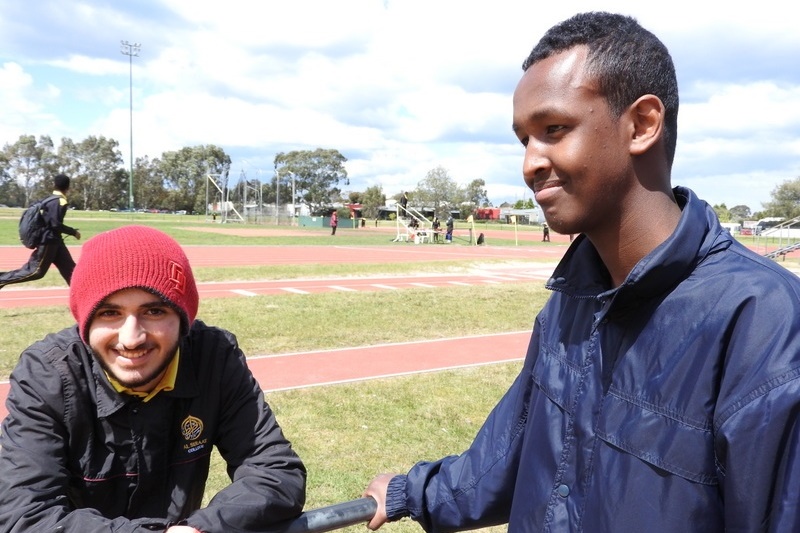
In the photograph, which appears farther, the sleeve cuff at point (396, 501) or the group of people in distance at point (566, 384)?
the sleeve cuff at point (396, 501)

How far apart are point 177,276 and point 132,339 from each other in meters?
0.21

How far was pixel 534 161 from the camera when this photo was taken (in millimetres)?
1466

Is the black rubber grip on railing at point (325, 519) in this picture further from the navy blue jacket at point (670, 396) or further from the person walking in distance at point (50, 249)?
the person walking in distance at point (50, 249)

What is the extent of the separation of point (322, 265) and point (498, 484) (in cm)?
1581

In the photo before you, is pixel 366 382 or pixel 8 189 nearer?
pixel 366 382

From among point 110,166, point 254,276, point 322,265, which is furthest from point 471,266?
point 110,166

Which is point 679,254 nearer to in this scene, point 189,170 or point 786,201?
point 786,201

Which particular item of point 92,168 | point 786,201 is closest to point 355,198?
point 92,168

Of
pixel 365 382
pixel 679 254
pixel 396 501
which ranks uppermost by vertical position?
pixel 679 254

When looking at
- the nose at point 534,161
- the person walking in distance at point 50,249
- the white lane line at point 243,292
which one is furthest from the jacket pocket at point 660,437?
Answer: the white lane line at point 243,292

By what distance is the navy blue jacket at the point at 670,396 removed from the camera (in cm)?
107

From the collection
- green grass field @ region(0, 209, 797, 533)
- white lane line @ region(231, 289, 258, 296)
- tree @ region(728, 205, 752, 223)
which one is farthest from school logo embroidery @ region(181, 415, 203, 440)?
tree @ region(728, 205, 752, 223)

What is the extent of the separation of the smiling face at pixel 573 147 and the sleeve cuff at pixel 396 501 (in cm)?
89

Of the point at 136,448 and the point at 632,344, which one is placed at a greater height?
the point at 632,344
